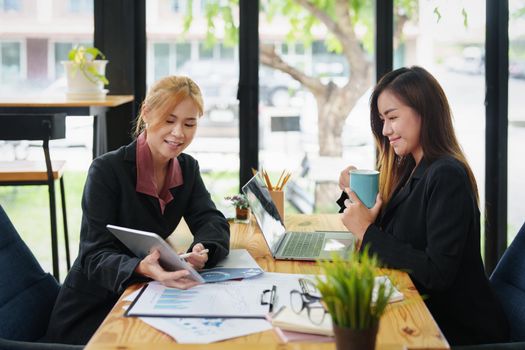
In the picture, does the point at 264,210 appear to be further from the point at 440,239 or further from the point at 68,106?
the point at 68,106

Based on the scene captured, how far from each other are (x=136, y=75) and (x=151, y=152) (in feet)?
6.08

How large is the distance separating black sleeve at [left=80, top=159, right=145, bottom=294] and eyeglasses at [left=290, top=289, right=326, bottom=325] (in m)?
0.39

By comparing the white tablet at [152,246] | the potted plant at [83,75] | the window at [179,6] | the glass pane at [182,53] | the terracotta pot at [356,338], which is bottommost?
→ the terracotta pot at [356,338]

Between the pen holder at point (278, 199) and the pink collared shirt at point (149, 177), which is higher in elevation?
the pink collared shirt at point (149, 177)

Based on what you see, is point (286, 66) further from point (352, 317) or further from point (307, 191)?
point (352, 317)

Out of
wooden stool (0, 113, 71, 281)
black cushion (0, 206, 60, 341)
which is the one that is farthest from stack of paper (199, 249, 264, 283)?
wooden stool (0, 113, 71, 281)

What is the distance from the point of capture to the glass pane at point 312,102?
4.07 m

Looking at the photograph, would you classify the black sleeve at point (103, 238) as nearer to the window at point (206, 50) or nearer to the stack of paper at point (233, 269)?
the stack of paper at point (233, 269)

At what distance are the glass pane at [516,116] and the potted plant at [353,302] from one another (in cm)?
308

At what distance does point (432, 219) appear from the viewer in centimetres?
201

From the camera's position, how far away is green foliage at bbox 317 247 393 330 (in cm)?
125

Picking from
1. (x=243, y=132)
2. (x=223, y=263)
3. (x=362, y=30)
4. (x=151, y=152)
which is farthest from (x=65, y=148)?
(x=223, y=263)

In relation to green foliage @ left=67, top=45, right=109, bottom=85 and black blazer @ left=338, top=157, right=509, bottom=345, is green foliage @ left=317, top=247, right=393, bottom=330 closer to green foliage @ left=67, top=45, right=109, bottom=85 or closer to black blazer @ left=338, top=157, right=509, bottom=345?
black blazer @ left=338, top=157, right=509, bottom=345

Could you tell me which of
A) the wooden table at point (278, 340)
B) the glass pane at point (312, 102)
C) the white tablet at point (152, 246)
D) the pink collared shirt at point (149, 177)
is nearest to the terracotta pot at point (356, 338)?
the wooden table at point (278, 340)
